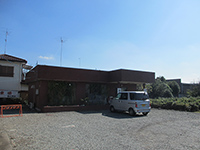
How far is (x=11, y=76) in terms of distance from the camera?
21969 millimetres

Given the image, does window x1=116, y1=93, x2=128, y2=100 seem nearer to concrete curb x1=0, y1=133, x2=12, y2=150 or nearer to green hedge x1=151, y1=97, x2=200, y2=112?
green hedge x1=151, y1=97, x2=200, y2=112

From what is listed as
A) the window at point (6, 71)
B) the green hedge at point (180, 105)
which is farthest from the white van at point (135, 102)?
the window at point (6, 71)

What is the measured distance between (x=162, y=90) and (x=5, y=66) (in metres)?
30.2

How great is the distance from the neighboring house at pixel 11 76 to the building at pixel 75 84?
5.27 m

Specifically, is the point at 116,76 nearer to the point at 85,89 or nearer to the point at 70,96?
the point at 85,89

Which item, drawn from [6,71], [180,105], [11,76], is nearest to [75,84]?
[11,76]

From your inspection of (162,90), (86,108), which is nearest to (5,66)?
(86,108)

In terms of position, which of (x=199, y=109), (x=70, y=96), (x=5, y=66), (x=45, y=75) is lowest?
(x=199, y=109)

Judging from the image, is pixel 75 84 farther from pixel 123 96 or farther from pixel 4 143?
pixel 4 143

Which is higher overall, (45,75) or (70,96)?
(45,75)

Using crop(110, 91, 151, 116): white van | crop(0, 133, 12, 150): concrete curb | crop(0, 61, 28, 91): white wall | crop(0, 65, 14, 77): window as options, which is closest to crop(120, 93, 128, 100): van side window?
crop(110, 91, 151, 116): white van

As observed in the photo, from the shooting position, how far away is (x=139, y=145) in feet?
18.6

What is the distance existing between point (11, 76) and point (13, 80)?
0.57 meters

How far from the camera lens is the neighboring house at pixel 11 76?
20.9 meters
